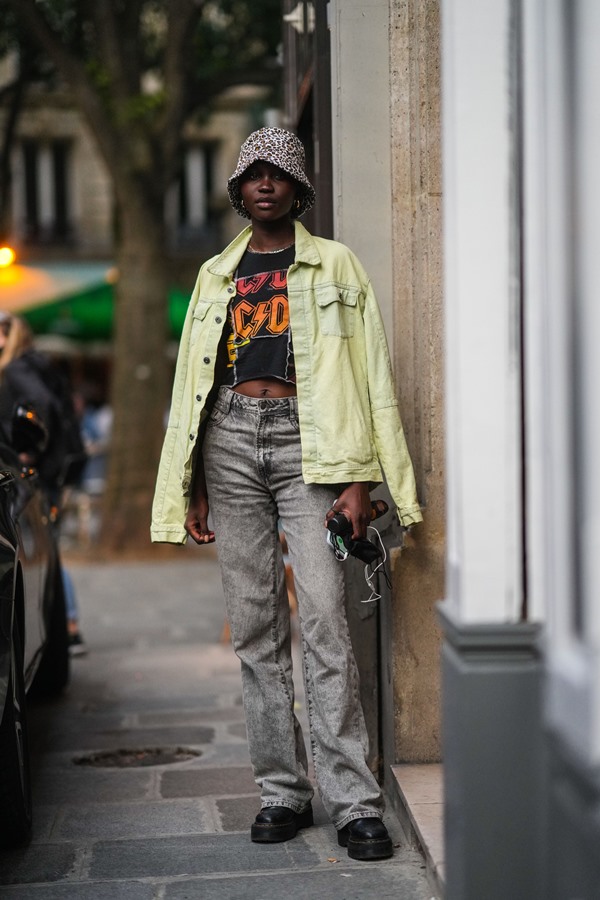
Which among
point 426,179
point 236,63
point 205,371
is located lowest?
point 205,371

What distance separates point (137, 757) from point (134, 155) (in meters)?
8.70

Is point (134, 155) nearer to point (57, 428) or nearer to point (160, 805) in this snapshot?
point (57, 428)

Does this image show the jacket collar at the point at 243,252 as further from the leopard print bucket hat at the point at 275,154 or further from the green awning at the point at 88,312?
the green awning at the point at 88,312

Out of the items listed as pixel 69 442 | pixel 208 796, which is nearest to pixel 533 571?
pixel 208 796

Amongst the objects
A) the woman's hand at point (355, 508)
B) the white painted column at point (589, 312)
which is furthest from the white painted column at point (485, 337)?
the woman's hand at point (355, 508)

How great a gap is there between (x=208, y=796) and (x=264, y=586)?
1065 millimetres

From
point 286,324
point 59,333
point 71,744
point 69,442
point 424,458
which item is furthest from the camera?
point 59,333

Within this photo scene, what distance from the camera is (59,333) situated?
1853cm

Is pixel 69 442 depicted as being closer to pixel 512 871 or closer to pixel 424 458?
pixel 424 458

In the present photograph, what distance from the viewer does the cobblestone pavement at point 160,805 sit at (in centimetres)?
368

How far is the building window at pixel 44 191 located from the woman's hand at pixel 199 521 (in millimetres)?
27152

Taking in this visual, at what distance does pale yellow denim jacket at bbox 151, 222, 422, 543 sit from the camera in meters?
3.73

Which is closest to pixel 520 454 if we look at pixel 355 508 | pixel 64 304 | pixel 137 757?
pixel 355 508

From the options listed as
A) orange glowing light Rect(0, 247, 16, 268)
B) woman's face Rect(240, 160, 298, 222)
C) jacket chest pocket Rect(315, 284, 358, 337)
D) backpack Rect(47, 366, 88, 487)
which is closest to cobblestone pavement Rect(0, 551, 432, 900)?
backpack Rect(47, 366, 88, 487)
